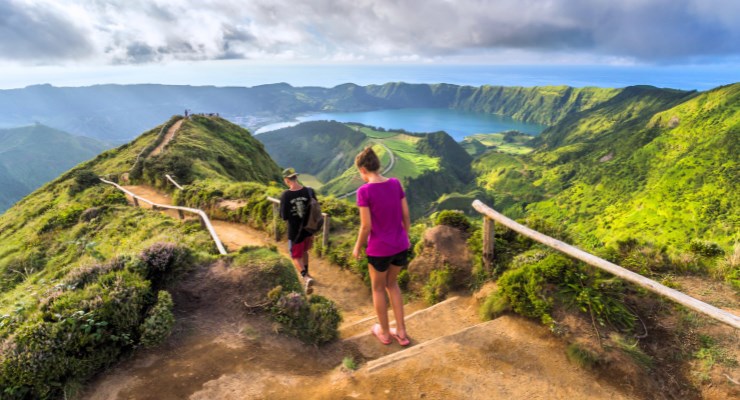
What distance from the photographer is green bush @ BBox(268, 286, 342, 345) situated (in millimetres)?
5793

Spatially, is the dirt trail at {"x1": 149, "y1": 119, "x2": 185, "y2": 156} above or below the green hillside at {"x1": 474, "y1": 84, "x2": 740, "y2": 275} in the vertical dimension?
above

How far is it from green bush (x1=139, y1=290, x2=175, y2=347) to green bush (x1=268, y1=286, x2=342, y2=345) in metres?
1.50

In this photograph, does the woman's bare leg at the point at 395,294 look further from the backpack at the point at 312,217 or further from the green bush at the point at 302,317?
the backpack at the point at 312,217

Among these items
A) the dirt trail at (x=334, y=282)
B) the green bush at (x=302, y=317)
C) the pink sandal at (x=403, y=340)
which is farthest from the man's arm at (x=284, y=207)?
the pink sandal at (x=403, y=340)

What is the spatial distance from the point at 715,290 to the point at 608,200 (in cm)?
14204

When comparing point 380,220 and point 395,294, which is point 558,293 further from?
point 380,220

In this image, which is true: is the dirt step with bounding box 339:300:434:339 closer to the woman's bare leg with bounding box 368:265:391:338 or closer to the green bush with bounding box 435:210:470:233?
the woman's bare leg with bounding box 368:265:391:338

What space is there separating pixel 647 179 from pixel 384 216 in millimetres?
154655

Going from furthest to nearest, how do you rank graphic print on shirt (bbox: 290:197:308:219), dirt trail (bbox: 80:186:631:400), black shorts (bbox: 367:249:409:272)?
graphic print on shirt (bbox: 290:197:308:219), black shorts (bbox: 367:249:409:272), dirt trail (bbox: 80:186:631:400)

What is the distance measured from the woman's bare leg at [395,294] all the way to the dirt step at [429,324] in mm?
293

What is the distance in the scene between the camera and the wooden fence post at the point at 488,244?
7.20 m

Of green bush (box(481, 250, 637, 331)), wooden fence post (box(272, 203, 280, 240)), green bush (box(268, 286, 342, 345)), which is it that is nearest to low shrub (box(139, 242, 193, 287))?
green bush (box(268, 286, 342, 345))

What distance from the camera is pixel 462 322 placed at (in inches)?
264

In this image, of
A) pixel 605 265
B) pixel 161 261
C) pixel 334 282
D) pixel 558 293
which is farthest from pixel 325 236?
pixel 605 265
